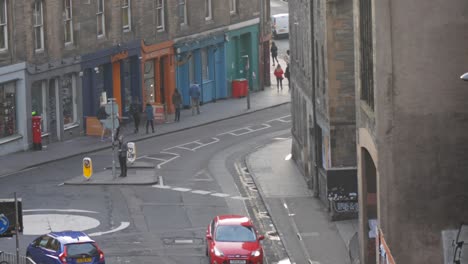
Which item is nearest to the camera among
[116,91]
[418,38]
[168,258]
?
[418,38]

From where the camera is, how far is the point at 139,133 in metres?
70.8

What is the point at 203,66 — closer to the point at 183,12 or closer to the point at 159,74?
the point at 183,12

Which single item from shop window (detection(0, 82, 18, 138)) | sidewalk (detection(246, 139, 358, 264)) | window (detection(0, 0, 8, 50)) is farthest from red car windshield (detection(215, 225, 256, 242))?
window (detection(0, 0, 8, 50))

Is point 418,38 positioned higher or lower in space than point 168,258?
higher

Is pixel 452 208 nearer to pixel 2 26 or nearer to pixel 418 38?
pixel 418 38

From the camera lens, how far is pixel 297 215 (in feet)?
172

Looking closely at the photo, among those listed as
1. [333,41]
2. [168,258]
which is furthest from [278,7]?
[168,258]

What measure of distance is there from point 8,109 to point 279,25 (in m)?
44.6

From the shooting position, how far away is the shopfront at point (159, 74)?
7631 centimetres

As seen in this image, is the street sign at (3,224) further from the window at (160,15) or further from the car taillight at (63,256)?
the window at (160,15)

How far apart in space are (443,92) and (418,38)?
1.58 m

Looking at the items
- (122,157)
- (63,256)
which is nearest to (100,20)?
(122,157)

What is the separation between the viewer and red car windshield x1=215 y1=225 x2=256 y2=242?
146ft

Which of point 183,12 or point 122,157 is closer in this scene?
point 122,157
